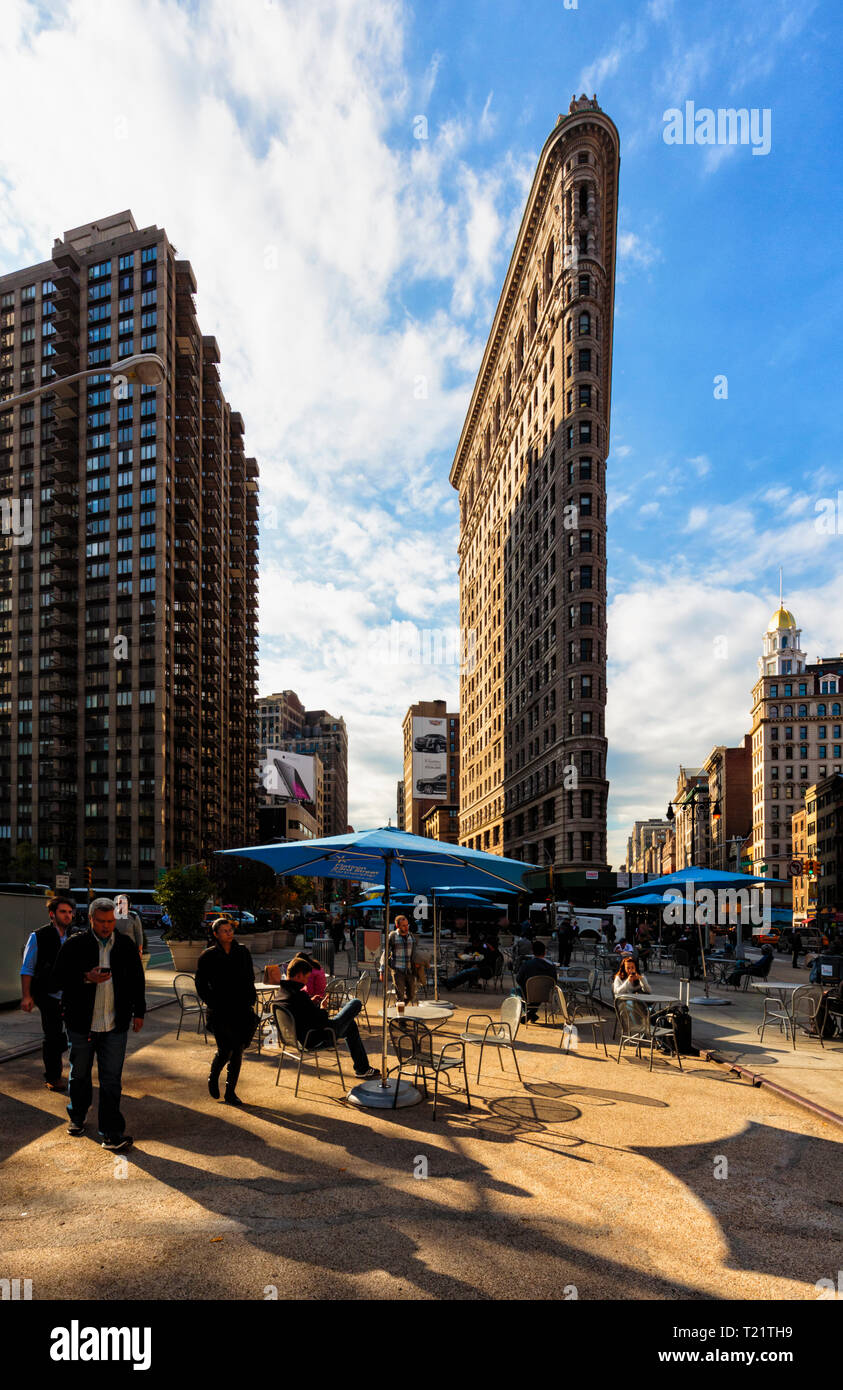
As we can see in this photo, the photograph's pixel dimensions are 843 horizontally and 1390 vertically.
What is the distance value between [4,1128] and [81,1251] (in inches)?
122

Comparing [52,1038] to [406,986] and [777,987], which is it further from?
[777,987]

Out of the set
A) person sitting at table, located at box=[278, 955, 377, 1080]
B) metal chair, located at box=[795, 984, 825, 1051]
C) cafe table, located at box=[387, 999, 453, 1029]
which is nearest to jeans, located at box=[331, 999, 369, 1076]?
person sitting at table, located at box=[278, 955, 377, 1080]

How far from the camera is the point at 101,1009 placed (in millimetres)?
6824

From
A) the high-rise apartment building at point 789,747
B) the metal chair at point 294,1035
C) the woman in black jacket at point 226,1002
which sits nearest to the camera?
the woman in black jacket at point 226,1002

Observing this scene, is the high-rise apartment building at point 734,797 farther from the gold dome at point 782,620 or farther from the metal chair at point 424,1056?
the metal chair at point 424,1056

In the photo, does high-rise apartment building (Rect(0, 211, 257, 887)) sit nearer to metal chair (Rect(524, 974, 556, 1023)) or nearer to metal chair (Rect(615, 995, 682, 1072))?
metal chair (Rect(524, 974, 556, 1023))

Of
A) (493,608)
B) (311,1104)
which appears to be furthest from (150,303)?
(311,1104)

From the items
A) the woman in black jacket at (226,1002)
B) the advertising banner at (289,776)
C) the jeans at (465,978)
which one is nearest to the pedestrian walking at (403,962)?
the jeans at (465,978)

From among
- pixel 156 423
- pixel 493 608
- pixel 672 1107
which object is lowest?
pixel 672 1107

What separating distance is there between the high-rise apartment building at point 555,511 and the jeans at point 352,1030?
50.2 metres

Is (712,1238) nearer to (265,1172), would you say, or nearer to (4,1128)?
(265,1172)

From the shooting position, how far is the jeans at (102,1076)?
6.67 m

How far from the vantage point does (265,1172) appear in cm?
629
